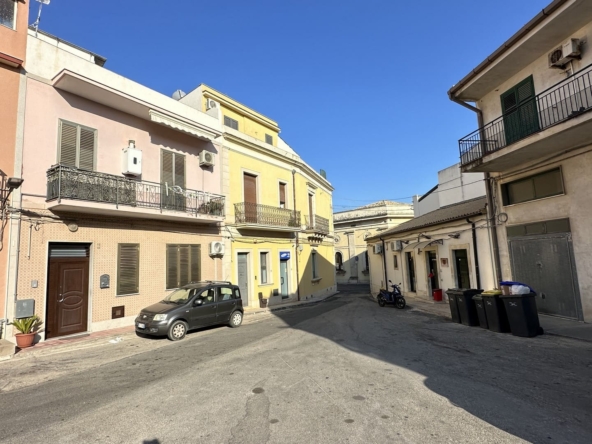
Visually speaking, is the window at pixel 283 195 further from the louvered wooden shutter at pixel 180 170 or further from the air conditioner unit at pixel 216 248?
the louvered wooden shutter at pixel 180 170

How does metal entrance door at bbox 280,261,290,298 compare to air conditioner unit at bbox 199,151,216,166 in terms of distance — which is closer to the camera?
air conditioner unit at bbox 199,151,216,166

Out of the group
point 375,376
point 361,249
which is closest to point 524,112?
point 375,376

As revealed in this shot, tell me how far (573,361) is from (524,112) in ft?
26.7

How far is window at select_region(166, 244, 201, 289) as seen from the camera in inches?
498

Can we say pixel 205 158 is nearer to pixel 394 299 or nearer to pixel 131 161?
pixel 131 161

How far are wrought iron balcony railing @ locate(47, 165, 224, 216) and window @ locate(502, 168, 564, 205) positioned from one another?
11.4 m

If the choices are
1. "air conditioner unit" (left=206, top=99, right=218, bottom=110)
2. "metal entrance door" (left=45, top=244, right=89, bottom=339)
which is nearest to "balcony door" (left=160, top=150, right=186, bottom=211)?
"metal entrance door" (left=45, top=244, right=89, bottom=339)

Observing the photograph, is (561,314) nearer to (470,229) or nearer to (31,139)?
(470,229)

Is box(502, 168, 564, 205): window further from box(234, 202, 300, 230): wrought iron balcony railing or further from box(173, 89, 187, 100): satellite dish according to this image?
box(173, 89, 187, 100): satellite dish

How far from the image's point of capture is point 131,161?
11344 millimetres

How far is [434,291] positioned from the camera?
1590cm

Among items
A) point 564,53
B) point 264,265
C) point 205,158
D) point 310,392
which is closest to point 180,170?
point 205,158

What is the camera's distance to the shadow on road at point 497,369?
3766 millimetres

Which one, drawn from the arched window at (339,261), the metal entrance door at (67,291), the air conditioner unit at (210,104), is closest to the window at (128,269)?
the metal entrance door at (67,291)
